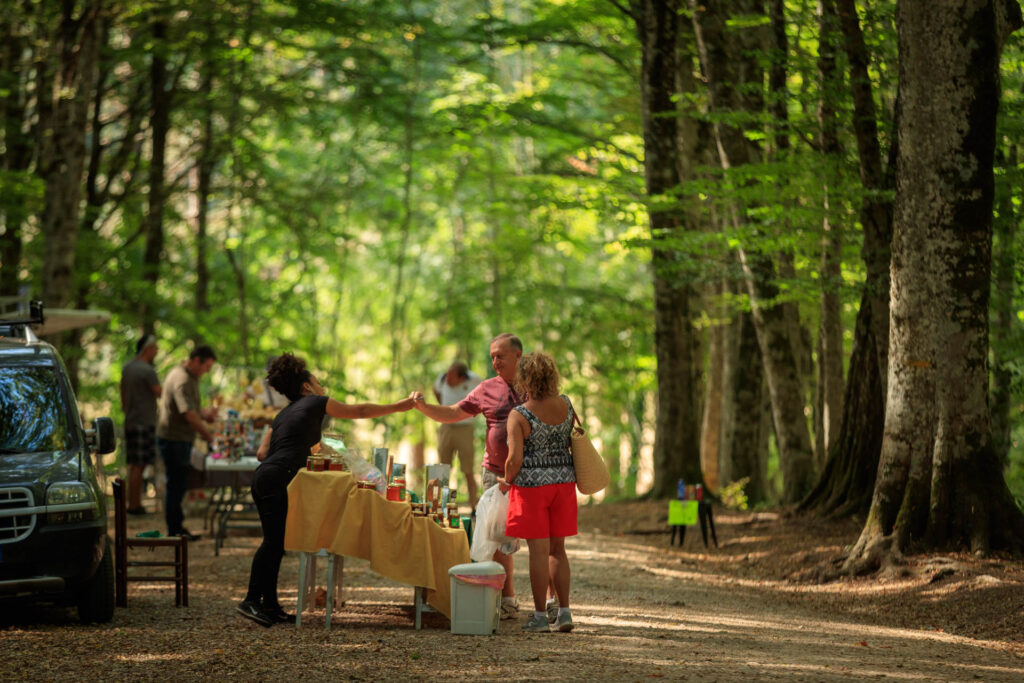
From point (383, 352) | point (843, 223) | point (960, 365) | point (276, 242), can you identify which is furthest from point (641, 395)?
point (960, 365)

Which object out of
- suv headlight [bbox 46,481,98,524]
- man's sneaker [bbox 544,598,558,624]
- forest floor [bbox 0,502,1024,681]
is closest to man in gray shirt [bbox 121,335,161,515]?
forest floor [bbox 0,502,1024,681]

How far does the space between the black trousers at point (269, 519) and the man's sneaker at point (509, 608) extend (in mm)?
1698

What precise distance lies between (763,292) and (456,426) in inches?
177

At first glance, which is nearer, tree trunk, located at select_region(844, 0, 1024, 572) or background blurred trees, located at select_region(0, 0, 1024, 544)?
tree trunk, located at select_region(844, 0, 1024, 572)

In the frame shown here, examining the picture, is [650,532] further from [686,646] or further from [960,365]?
[686,646]

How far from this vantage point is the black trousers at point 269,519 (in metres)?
8.52

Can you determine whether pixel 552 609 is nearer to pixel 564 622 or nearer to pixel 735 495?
pixel 564 622

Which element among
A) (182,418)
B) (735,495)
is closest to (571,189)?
(735,495)

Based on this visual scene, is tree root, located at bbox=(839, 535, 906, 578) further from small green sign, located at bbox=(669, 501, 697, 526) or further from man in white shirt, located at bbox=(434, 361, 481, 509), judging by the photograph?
man in white shirt, located at bbox=(434, 361, 481, 509)

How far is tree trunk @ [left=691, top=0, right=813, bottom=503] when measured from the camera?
53.0 feet

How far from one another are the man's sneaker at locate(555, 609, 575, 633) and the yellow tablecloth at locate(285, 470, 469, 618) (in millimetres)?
780

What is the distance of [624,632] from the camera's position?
8414 mm

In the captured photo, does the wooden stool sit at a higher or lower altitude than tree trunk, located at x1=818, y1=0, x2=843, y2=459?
lower

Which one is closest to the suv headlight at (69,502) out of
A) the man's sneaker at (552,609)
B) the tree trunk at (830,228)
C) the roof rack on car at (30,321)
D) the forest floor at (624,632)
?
the forest floor at (624,632)
